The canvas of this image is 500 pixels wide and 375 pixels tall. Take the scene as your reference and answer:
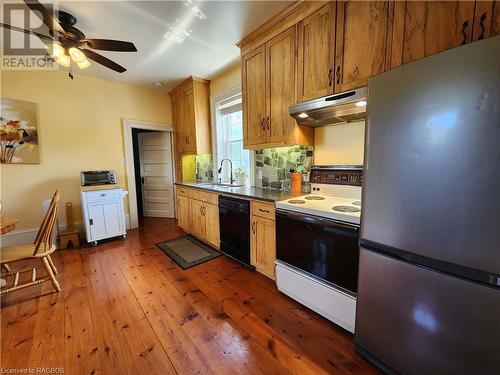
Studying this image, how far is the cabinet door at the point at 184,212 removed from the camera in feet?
11.7

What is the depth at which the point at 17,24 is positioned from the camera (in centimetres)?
210

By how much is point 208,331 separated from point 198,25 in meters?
2.88

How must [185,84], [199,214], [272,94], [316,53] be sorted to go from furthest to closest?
[185,84] < [199,214] < [272,94] < [316,53]

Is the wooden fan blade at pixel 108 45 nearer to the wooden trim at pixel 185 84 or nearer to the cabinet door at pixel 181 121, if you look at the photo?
the wooden trim at pixel 185 84

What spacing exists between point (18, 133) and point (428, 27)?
4751 millimetres

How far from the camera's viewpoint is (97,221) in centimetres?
328

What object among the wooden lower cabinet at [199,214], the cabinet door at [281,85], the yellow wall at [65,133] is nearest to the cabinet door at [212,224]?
the wooden lower cabinet at [199,214]

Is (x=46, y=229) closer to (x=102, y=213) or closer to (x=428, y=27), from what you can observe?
(x=102, y=213)

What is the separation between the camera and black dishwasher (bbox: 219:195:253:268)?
2395 mm

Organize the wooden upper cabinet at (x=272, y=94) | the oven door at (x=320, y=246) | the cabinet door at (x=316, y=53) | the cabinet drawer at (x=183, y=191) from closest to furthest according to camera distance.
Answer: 1. the oven door at (x=320, y=246)
2. the cabinet door at (x=316, y=53)
3. the wooden upper cabinet at (x=272, y=94)
4. the cabinet drawer at (x=183, y=191)

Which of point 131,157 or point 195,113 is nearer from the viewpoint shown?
point 195,113

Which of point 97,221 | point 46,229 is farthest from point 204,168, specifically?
point 46,229

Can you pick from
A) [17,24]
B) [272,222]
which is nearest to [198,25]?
[17,24]

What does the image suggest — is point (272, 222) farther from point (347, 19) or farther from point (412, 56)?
point (347, 19)
